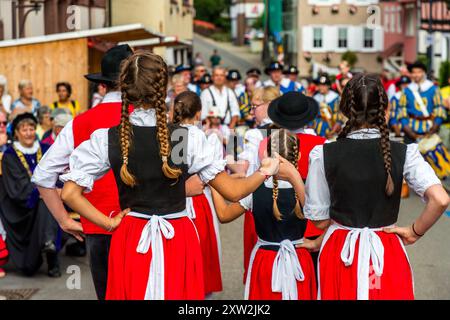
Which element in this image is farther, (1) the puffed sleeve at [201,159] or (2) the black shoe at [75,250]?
(2) the black shoe at [75,250]

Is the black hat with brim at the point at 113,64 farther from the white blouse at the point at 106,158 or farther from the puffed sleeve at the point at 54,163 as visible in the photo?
the white blouse at the point at 106,158

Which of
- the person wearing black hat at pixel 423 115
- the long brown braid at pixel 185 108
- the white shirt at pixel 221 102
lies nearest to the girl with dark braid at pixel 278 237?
the long brown braid at pixel 185 108

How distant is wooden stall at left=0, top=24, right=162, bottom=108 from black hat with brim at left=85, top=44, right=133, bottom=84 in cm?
1032

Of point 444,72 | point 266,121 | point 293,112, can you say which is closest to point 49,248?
point 266,121

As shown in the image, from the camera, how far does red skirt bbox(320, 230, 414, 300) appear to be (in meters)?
4.41

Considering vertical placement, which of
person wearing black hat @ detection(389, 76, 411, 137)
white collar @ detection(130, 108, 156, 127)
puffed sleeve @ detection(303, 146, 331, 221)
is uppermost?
white collar @ detection(130, 108, 156, 127)

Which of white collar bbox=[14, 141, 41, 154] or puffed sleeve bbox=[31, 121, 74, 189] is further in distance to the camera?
white collar bbox=[14, 141, 41, 154]

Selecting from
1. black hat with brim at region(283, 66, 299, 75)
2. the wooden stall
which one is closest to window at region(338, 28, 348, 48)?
black hat with brim at region(283, 66, 299, 75)

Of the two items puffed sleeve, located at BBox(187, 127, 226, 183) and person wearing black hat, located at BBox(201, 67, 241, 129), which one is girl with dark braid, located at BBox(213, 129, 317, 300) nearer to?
puffed sleeve, located at BBox(187, 127, 226, 183)

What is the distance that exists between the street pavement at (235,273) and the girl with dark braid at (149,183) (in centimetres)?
330

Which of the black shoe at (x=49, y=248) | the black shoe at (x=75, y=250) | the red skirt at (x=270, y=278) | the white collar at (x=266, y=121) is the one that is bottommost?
the black shoe at (x=75, y=250)

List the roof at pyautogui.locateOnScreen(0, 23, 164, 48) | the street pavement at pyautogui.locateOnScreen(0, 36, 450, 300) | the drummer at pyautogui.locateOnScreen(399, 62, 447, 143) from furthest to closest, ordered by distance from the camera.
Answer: the roof at pyautogui.locateOnScreen(0, 23, 164, 48)
the drummer at pyautogui.locateOnScreen(399, 62, 447, 143)
the street pavement at pyautogui.locateOnScreen(0, 36, 450, 300)

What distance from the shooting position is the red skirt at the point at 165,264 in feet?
14.3

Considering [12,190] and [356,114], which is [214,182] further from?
[12,190]
